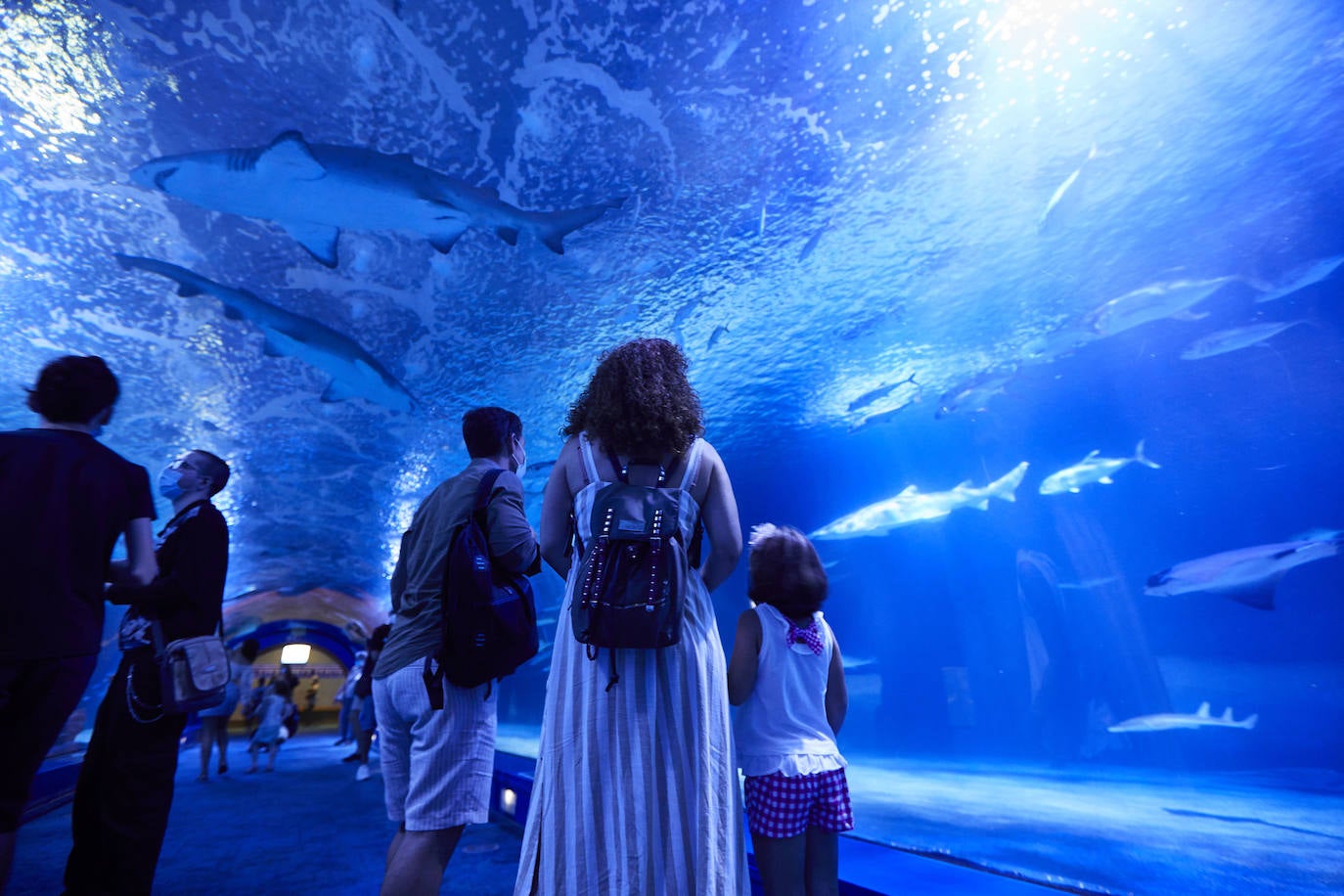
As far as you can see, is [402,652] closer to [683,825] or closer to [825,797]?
[683,825]

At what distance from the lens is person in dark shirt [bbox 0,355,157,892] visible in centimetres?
158

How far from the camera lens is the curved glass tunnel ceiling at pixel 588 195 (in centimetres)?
394

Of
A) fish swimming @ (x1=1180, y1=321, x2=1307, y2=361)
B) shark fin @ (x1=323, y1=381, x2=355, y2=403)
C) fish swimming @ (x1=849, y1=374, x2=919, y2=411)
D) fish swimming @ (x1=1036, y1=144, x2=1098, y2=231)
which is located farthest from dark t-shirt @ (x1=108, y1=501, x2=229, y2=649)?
fish swimming @ (x1=1180, y1=321, x2=1307, y2=361)

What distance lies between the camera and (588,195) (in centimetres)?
503

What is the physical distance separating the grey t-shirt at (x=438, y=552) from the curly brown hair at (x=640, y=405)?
17.8 inches

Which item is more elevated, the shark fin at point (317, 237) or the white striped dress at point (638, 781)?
the shark fin at point (317, 237)

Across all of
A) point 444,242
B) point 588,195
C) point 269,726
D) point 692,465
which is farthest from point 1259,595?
point 269,726

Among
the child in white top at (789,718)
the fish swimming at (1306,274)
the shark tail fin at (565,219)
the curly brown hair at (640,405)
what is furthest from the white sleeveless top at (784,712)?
the fish swimming at (1306,274)

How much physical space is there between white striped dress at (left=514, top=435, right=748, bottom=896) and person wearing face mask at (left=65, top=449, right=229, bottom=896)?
1434mm

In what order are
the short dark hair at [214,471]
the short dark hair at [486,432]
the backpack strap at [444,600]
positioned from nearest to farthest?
the backpack strap at [444,600] → the short dark hair at [486,432] → the short dark hair at [214,471]

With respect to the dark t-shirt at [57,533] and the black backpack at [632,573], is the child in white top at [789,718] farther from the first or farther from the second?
the dark t-shirt at [57,533]

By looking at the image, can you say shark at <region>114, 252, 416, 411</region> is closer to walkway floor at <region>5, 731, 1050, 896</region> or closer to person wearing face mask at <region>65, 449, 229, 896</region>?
person wearing face mask at <region>65, 449, 229, 896</region>

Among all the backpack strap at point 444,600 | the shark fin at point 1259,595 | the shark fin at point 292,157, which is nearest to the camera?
the backpack strap at point 444,600

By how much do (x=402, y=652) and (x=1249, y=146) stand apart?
9.48 meters
